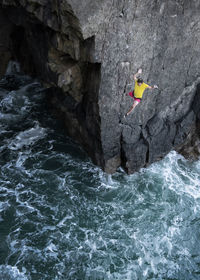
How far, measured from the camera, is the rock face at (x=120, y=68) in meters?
10.0

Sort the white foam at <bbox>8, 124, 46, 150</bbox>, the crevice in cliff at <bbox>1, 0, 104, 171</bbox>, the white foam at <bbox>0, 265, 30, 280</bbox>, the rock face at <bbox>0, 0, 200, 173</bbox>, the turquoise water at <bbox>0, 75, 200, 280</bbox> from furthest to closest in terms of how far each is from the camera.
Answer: the white foam at <bbox>8, 124, 46, 150</bbox> < the crevice in cliff at <bbox>1, 0, 104, 171</bbox> < the turquoise water at <bbox>0, 75, 200, 280</bbox> < the rock face at <bbox>0, 0, 200, 173</bbox> < the white foam at <bbox>0, 265, 30, 280</bbox>

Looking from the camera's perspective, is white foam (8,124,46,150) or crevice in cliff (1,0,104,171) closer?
crevice in cliff (1,0,104,171)

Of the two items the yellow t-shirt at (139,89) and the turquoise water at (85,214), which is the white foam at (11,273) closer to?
the turquoise water at (85,214)

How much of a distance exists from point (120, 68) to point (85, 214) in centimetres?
623

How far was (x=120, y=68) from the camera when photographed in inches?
429

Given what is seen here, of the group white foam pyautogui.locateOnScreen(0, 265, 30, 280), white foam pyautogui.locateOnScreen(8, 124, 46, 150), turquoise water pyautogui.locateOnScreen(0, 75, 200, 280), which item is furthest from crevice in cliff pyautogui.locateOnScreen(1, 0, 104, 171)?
white foam pyautogui.locateOnScreen(0, 265, 30, 280)

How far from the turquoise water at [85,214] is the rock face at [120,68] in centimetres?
100

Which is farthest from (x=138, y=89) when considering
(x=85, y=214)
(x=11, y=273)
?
(x=11, y=273)

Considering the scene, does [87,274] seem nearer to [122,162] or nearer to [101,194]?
[101,194]

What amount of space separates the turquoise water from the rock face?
100cm

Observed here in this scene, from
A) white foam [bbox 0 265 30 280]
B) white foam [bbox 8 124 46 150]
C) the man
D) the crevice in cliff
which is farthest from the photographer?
white foam [bbox 8 124 46 150]

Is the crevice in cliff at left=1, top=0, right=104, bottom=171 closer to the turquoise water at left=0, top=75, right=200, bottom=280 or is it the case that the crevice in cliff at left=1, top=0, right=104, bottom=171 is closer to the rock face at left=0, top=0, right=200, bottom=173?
the rock face at left=0, top=0, right=200, bottom=173

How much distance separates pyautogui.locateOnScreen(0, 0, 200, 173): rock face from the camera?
10016mm

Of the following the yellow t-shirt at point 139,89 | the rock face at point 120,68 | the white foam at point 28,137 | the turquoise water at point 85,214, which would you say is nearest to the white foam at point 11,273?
the turquoise water at point 85,214
